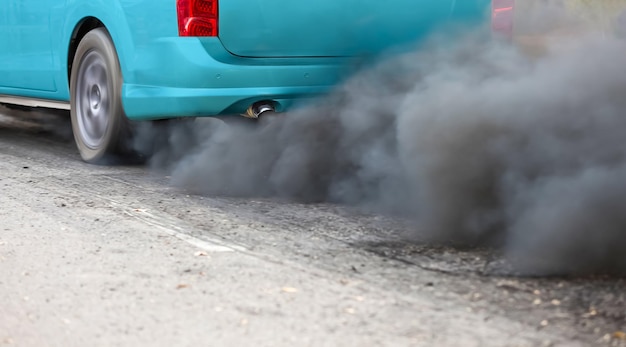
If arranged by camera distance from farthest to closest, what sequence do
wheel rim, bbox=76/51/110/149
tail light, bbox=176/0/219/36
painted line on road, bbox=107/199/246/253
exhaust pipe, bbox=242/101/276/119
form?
wheel rim, bbox=76/51/110/149 → exhaust pipe, bbox=242/101/276/119 → tail light, bbox=176/0/219/36 → painted line on road, bbox=107/199/246/253

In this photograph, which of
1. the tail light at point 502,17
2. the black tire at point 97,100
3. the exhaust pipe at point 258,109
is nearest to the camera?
the exhaust pipe at point 258,109

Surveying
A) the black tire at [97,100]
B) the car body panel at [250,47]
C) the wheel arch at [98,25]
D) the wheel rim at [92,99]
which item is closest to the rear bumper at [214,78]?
the car body panel at [250,47]

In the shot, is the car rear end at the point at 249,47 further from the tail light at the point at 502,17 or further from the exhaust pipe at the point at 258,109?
the tail light at the point at 502,17

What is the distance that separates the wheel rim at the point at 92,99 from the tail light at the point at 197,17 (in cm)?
112

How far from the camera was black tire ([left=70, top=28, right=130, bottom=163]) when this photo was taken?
7.07 meters

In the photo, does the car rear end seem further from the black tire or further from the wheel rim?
the wheel rim

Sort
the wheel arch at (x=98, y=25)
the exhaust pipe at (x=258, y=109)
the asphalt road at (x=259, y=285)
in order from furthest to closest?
1. the wheel arch at (x=98, y=25)
2. the exhaust pipe at (x=258, y=109)
3. the asphalt road at (x=259, y=285)

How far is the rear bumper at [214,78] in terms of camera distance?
6312 millimetres

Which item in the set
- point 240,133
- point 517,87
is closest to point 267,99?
point 240,133

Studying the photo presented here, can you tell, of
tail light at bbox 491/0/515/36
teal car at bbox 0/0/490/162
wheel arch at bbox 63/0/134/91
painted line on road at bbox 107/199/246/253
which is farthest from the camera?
tail light at bbox 491/0/515/36

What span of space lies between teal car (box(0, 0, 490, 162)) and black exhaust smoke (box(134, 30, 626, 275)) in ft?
0.79

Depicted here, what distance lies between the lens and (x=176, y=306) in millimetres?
3887

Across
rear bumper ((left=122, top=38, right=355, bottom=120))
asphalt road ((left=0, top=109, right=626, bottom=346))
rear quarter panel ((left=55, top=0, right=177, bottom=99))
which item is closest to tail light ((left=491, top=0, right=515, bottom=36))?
rear bumper ((left=122, top=38, right=355, bottom=120))

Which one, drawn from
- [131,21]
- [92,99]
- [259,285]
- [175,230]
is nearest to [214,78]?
[131,21]
